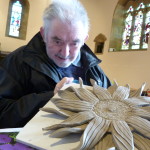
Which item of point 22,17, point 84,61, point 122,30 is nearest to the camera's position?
point 84,61

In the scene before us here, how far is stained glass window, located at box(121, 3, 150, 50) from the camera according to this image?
559 centimetres

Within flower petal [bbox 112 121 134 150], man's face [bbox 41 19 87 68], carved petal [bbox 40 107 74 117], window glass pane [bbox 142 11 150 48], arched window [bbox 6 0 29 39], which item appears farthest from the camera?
arched window [bbox 6 0 29 39]

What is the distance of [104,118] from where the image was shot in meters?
0.49

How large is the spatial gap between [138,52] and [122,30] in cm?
134

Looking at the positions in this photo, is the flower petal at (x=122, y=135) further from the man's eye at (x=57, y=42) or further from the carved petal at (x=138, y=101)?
the man's eye at (x=57, y=42)

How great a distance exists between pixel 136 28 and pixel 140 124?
5.86m

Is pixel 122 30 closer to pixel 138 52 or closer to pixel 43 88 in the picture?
pixel 138 52

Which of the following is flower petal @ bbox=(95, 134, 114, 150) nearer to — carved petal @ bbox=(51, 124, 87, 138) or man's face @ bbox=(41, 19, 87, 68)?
carved petal @ bbox=(51, 124, 87, 138)

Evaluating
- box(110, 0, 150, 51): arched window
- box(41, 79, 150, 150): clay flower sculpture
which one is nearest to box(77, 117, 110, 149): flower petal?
box(41, 79, 150, 150): clay flower sculpture

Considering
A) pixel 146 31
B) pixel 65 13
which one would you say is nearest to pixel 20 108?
pixel 65 13

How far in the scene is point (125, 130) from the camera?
445 mm

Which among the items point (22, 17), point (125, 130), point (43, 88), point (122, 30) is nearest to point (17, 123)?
point (43, 88)

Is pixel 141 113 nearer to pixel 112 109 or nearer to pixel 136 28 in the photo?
pixel 112 109

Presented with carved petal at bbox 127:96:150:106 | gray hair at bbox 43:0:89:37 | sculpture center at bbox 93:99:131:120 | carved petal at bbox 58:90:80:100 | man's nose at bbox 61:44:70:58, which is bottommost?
sculpture center at bbox 93:99:131:120
